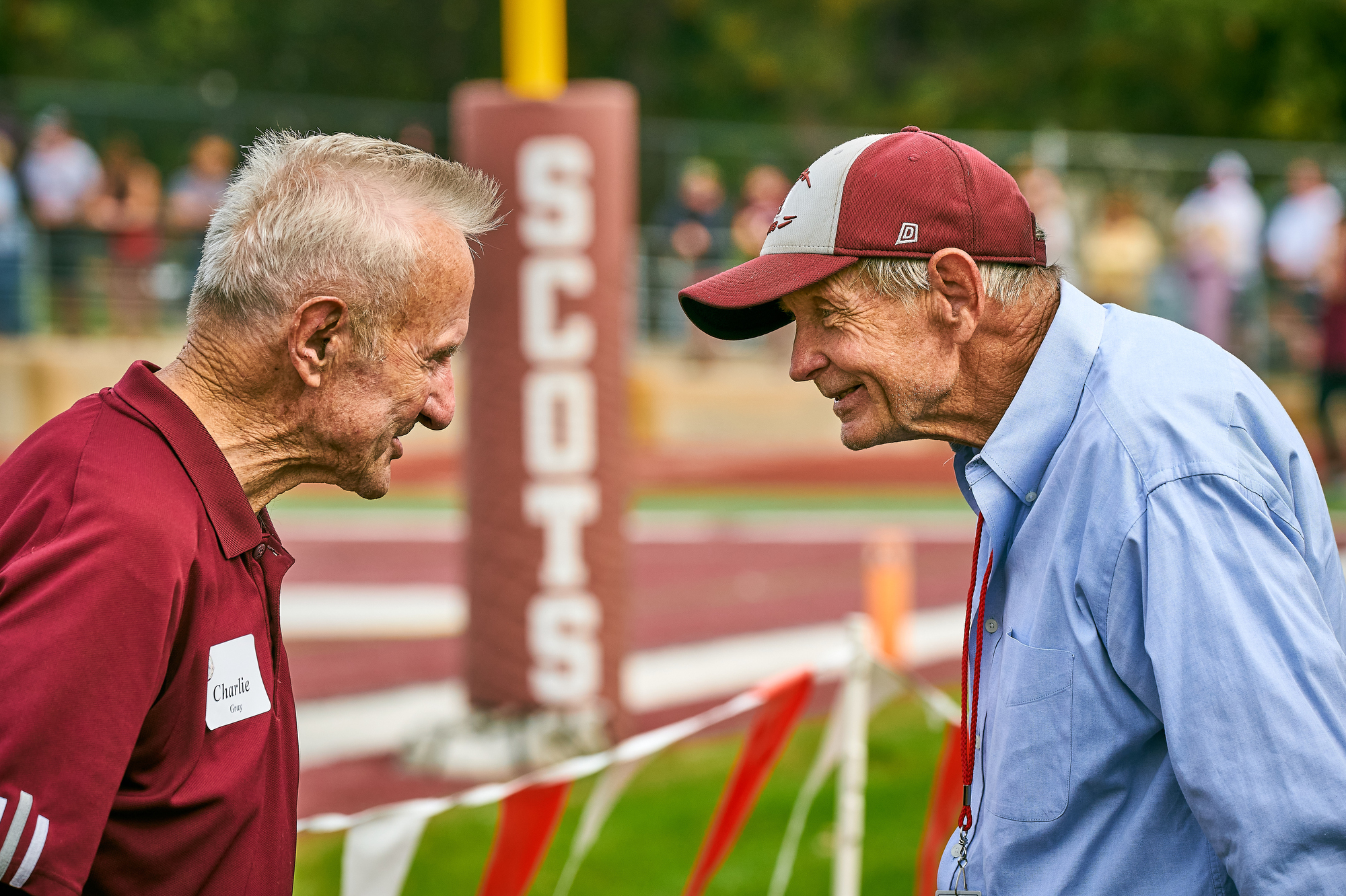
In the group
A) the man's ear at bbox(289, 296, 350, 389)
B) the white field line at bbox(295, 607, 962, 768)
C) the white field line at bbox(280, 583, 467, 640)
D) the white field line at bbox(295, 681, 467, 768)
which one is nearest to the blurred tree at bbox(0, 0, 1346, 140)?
the white field line at bbox(280, 583, 467, 640)

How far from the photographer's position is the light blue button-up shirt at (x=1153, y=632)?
1742mm

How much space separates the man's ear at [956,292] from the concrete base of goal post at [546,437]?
162 inches

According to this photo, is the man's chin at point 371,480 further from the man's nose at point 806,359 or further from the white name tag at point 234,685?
the man's nose at point 806,359

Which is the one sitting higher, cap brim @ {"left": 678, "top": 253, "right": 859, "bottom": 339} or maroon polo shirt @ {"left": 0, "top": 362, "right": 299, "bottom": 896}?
cap brim @ {"left": 678, "top": 253, "right": 859, "bottom": 339}

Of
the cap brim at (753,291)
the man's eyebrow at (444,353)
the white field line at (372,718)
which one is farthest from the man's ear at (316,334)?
the white field line at (372,718)

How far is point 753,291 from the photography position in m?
2.18

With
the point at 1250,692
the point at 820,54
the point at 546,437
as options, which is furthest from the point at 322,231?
the point at 820,54

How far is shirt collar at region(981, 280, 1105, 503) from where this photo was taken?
6.76 ft

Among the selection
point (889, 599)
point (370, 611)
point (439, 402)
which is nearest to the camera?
point (439, 402)

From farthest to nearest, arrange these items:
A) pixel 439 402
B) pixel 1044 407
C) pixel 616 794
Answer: pixel 616 794
pixel 439 402
pixel 1044 407

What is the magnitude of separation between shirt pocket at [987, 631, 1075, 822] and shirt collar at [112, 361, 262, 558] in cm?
104

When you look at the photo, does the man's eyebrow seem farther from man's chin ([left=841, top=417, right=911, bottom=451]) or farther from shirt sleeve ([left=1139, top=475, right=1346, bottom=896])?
shirt sleeve ([left=1139, top=475, right=1346, bottom=896])

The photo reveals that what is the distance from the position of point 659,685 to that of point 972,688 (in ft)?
18.7

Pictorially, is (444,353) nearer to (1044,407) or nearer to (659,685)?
(1044,407)
